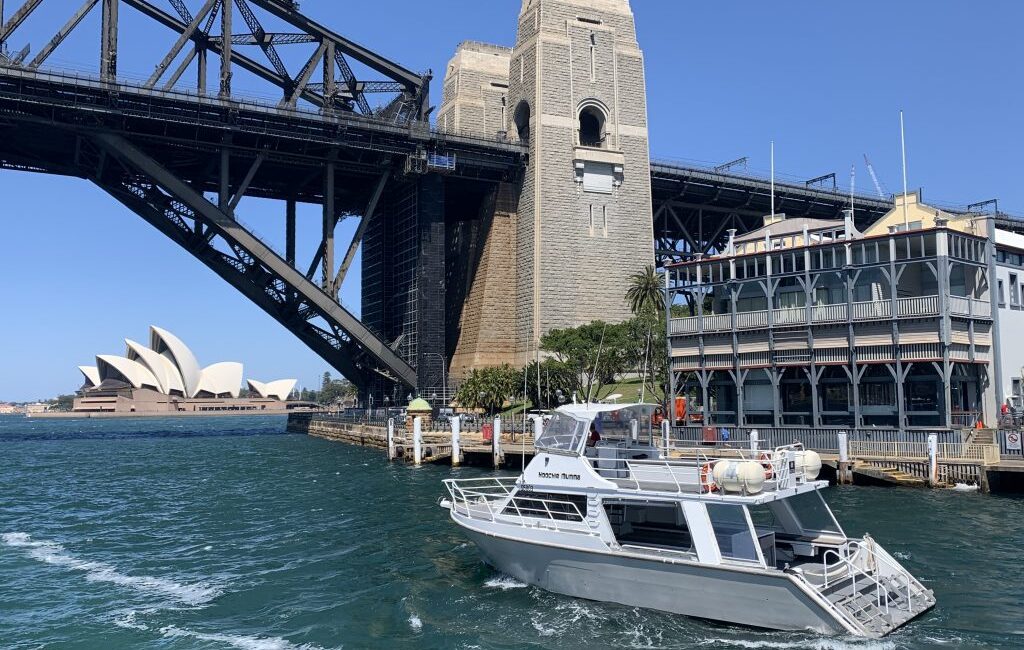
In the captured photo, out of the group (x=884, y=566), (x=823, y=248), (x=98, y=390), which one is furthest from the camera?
(x=98, y=390)

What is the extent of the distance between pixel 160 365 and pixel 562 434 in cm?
17263

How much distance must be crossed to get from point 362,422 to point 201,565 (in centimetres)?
4733

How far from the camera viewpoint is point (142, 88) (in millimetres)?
64250

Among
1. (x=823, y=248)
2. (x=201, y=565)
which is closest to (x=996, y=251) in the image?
(x=823, y=248)

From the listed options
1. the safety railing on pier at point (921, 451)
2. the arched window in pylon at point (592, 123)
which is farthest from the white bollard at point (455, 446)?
the arched window in pylon at point (592, 123)

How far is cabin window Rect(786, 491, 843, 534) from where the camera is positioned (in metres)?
21.7

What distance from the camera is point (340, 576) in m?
24.2

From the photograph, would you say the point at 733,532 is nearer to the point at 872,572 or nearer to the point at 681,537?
the point at 681,537

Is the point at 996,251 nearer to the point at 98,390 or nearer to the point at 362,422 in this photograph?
the point at 362,422

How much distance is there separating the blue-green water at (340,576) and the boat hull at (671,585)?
13.0 inches

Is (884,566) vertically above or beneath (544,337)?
beneath

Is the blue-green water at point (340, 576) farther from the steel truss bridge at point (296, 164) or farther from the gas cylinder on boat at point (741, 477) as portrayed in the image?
the steel truss bridge at point (296, 164)

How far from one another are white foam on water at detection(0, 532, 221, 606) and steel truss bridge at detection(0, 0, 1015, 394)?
40.5 meters

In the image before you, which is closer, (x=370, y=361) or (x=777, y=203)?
(x=370, y=361)
